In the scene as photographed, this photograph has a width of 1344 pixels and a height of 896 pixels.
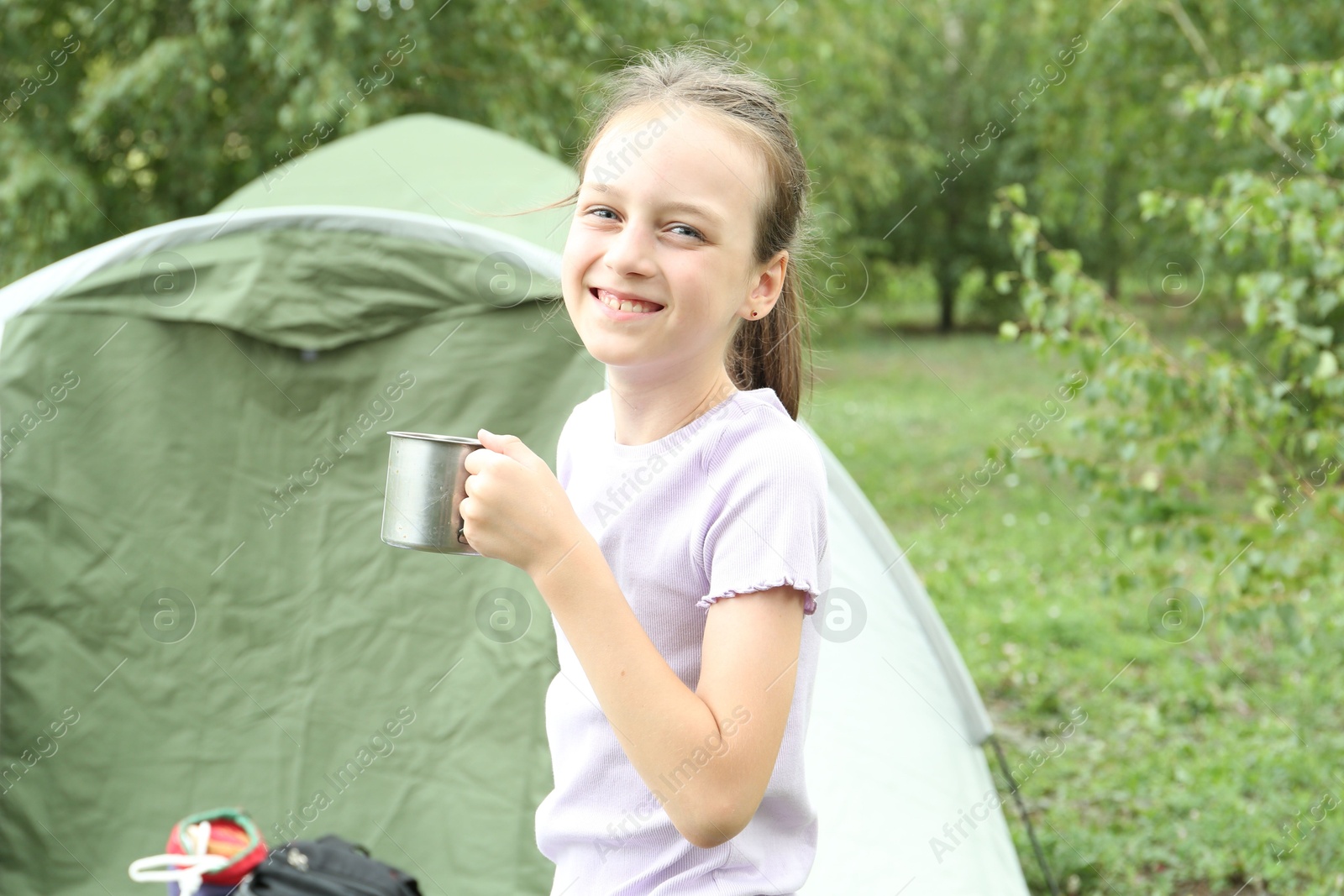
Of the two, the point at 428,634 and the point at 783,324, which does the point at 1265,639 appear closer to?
the point at 428,634

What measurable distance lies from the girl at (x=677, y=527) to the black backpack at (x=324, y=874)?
942mm

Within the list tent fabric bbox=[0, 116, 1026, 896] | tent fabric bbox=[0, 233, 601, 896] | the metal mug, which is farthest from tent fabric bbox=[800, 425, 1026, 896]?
the metal mug

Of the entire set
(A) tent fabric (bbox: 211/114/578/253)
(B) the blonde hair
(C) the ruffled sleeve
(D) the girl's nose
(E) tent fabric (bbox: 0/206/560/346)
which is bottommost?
(C) the ruffled sleeve

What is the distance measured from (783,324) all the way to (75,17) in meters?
4.40

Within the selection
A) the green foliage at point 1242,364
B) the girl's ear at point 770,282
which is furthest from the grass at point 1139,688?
the girl's ear at point 770,282

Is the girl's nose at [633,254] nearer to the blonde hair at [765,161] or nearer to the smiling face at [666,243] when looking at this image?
the smiling face at [666,243]

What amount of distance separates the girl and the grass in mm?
442

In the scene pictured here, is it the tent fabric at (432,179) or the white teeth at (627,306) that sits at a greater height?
the tent fabric at (432,179)

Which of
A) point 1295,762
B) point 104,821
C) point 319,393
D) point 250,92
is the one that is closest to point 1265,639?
point 1295,762

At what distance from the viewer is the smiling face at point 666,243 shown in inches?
37.9

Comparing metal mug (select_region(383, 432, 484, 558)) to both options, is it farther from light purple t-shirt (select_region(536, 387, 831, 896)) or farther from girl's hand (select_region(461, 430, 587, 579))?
light purple t-shirt (select_region(536, 387, 831, 896))

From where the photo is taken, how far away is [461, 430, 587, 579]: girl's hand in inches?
34.9

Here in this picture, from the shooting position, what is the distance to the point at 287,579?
238 centimetres

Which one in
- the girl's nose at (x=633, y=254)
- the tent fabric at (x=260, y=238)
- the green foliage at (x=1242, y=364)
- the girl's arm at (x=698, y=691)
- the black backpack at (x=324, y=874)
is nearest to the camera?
the girl's arm at (x=698, y=691)
